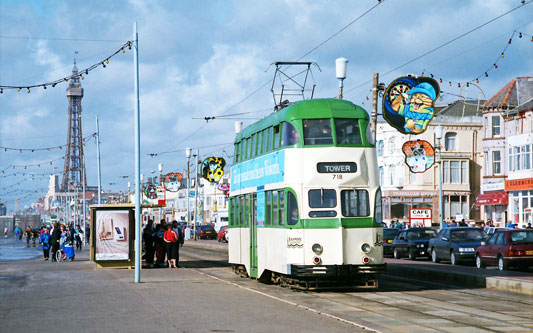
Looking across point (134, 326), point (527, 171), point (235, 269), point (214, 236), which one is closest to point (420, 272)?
point (235, 269)

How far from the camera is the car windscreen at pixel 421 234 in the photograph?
38.5 metres

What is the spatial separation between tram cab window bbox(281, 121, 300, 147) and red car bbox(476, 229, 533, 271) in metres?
11.1

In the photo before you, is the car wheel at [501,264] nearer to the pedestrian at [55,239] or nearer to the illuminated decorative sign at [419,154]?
the illuminated decorative sign at [419,154]

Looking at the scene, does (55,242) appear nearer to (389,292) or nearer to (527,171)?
(389,292)

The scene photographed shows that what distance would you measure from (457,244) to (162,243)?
36.9 feet

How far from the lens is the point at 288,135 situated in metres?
20.3

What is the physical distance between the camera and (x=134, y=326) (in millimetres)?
13180

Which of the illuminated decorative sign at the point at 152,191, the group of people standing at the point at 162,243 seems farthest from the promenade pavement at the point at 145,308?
the illuminated decorative sign at the point at 152,191

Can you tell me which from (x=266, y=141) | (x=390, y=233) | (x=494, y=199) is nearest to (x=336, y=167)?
(x=266, y=141)

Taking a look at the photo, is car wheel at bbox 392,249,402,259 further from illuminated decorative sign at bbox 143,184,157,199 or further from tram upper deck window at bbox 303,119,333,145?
illuminated decorative sign at bbox 143,184,157,199

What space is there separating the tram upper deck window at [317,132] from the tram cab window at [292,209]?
4.22ft

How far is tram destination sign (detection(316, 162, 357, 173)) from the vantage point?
19812mm

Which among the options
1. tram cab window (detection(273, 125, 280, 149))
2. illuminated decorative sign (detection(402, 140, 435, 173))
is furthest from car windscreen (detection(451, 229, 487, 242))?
tram cab window (detection(273, 125, 280, 149))

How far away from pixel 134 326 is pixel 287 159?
25.6ft
